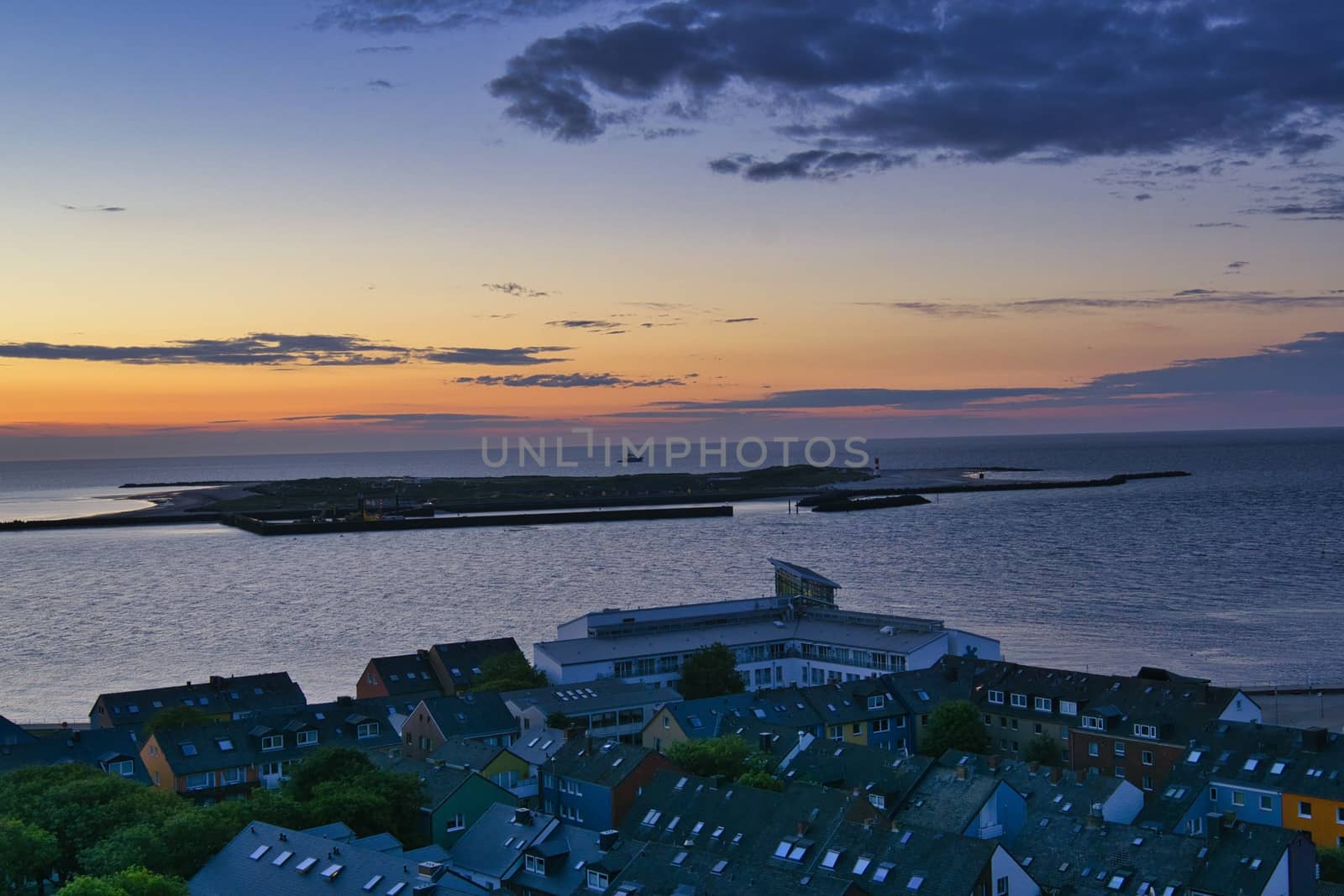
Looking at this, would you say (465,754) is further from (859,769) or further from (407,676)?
Result: (407,676)

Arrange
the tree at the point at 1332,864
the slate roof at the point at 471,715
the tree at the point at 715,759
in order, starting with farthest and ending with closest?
the slate roof at the point at 471,715 → the tree at the point at 715,759 → the tree at the point at 1332,864

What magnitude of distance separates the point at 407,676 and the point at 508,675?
6429mm

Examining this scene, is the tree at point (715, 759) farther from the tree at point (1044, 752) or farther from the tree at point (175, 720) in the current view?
the tree at point (175, 720)

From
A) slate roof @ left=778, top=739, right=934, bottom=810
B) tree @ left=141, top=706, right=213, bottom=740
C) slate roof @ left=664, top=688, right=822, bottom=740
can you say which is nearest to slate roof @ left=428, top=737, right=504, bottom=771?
slate roof @ left=664, top=688, right=822, bottom=740

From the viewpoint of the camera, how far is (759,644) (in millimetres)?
59531

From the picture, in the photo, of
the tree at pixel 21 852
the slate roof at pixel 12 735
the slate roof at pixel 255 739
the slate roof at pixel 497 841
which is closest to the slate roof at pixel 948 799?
the slate roof at pixel 497 841

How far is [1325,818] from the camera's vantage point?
34250mm

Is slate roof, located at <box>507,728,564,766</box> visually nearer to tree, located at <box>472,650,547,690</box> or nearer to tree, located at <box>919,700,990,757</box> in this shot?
tree, located at <box>472,650,547,690</box>

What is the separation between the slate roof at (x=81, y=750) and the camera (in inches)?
1585

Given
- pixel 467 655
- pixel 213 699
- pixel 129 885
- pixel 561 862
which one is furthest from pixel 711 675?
pixel 129 885

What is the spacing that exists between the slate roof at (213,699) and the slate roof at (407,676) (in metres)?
4.28

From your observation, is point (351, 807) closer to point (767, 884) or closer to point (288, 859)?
point (288, 859)

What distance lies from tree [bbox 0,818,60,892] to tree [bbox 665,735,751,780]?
55.8 ft

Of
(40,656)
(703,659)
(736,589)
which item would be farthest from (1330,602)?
(40,656)
